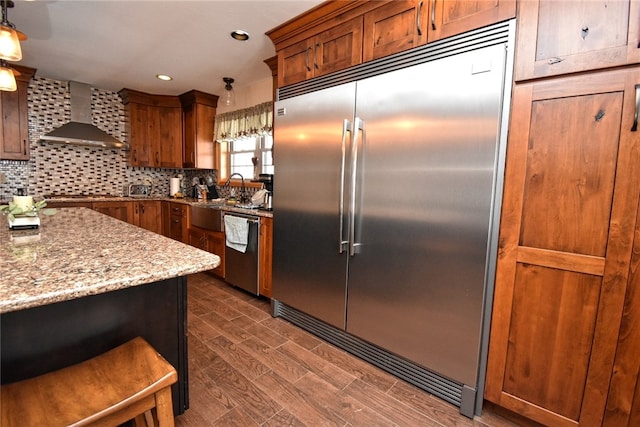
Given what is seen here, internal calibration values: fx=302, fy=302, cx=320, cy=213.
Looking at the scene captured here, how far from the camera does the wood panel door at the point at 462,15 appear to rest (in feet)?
4.41

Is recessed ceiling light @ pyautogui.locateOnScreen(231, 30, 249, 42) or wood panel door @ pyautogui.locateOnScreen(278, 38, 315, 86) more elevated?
recessed ceiling light @ pyautogui.locateOnScreen(231, 30, 249, 42)

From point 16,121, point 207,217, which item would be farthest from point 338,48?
point 16,121

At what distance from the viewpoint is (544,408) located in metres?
1.35

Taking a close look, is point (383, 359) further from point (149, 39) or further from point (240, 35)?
point (149, 39)

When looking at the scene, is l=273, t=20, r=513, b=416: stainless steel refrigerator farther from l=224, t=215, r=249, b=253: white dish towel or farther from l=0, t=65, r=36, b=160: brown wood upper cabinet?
l=0, t=65, r=36, b=160: brown wood upper cabinet

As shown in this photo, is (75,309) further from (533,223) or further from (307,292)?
(533,223)

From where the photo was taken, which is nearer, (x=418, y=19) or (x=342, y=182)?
(x=418, y=19)

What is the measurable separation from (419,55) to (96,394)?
1.91 metres

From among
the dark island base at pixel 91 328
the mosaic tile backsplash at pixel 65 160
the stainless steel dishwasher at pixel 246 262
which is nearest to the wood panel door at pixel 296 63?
the stainless steel dishwasher at pixel 246 262

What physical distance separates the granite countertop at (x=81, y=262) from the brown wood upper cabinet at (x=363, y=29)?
4.87 feet

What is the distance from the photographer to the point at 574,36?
47.3 inches

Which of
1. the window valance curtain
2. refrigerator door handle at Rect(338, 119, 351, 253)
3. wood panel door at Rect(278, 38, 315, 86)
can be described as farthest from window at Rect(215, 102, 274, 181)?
refrigerator door handle at Rect(338, 119, 351, 253)

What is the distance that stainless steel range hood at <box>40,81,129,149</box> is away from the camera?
369 cm

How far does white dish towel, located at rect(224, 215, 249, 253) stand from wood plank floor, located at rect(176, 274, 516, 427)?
2.52 ft
